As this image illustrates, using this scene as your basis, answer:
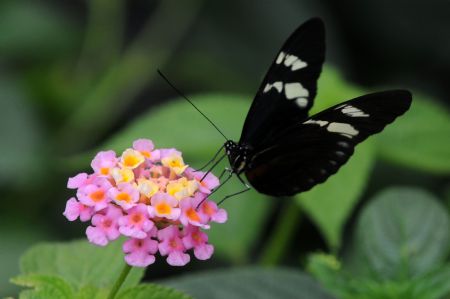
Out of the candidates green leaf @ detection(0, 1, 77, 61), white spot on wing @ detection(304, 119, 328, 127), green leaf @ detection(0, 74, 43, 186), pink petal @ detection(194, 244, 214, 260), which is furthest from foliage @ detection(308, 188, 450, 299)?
green leaf @ detection(0, 1, 77, 61)

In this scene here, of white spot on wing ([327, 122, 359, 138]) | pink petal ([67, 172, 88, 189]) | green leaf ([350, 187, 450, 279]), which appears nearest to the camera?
pink petal ([67, 172, 88, 189])

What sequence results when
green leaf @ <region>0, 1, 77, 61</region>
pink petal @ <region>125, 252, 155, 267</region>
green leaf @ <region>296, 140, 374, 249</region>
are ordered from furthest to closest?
green leaf @ <region>0, 1, 77, 61</region>, green leaf @ <region>296, 140, 374, 249</region>, pink petal @ <region>125, 252, 155, 267</region>

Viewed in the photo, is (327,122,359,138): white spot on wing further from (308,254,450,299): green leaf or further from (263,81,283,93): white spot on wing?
(308,254,450,299): green leaf

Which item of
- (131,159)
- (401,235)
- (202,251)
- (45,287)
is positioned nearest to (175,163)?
(131,159)

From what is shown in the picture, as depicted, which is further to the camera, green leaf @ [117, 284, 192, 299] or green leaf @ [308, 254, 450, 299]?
green leaf @ [308, 254, 450, 299]

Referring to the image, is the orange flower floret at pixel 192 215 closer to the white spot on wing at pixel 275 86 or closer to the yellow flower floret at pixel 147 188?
the yellow flower floret at pixel 147 188

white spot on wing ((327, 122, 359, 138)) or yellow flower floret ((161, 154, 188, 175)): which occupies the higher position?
yellow flower floret ((161, 154, 188, 175))

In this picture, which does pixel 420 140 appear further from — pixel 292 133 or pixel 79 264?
pixel 79 264
